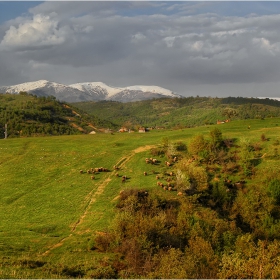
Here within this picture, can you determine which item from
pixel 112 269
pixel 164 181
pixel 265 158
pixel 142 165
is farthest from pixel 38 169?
pixel 265 158

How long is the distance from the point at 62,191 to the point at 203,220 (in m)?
24.5

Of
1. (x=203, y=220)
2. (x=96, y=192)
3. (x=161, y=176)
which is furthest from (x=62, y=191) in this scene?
(x=203, y=220)

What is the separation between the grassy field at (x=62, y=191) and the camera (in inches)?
1337

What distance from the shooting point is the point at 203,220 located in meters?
43.9

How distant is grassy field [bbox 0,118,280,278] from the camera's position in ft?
111

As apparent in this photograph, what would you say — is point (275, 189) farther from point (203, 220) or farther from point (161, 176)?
point (161, 176)

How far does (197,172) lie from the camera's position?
188 ft

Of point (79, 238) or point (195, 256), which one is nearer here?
point (195, 256)

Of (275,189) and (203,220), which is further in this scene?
(275,189)

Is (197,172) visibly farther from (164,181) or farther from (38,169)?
(38,169)

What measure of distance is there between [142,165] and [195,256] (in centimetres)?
3492

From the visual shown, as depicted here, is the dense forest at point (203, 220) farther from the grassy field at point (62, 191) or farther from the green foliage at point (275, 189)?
the grassy field at point (62, 191)

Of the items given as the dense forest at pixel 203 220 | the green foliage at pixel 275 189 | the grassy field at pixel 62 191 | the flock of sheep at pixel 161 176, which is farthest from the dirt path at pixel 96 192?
the green foliage at pixel 275 189

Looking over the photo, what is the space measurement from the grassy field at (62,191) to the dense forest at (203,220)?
9.72ft
